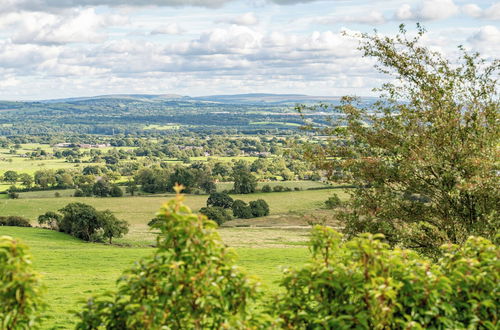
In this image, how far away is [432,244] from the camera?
17.1m

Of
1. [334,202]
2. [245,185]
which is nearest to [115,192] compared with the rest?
[245,185]

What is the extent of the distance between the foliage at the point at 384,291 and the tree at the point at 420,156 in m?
8.70

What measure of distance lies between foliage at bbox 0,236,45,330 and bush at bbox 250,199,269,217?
312ft

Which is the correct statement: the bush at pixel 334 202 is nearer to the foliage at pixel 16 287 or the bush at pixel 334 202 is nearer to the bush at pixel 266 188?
the foliage at pixel 16 287

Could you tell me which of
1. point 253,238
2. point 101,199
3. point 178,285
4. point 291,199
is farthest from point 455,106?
point 101,199

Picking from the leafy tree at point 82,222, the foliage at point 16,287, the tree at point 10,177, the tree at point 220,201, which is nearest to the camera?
the foliage at point 16,287

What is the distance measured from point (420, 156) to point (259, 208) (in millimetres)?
86130

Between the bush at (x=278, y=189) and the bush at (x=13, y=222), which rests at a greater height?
the bush at (x=278, y=189)

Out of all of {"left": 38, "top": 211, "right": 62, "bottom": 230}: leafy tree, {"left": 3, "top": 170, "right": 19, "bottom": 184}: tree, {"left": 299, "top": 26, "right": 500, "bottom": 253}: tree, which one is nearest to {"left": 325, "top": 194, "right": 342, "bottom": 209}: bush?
{"left": 299, "top": 26, "right": 500, "bottom": 253}: tree

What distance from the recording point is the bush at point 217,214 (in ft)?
297

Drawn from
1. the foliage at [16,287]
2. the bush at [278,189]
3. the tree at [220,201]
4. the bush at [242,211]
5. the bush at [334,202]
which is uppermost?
the foliage at [16,287]

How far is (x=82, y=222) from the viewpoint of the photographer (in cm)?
7075

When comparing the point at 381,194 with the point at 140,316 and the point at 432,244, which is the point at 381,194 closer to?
the point at 432,244

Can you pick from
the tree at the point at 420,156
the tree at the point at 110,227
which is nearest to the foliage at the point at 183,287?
the tree at the point at 420,156
